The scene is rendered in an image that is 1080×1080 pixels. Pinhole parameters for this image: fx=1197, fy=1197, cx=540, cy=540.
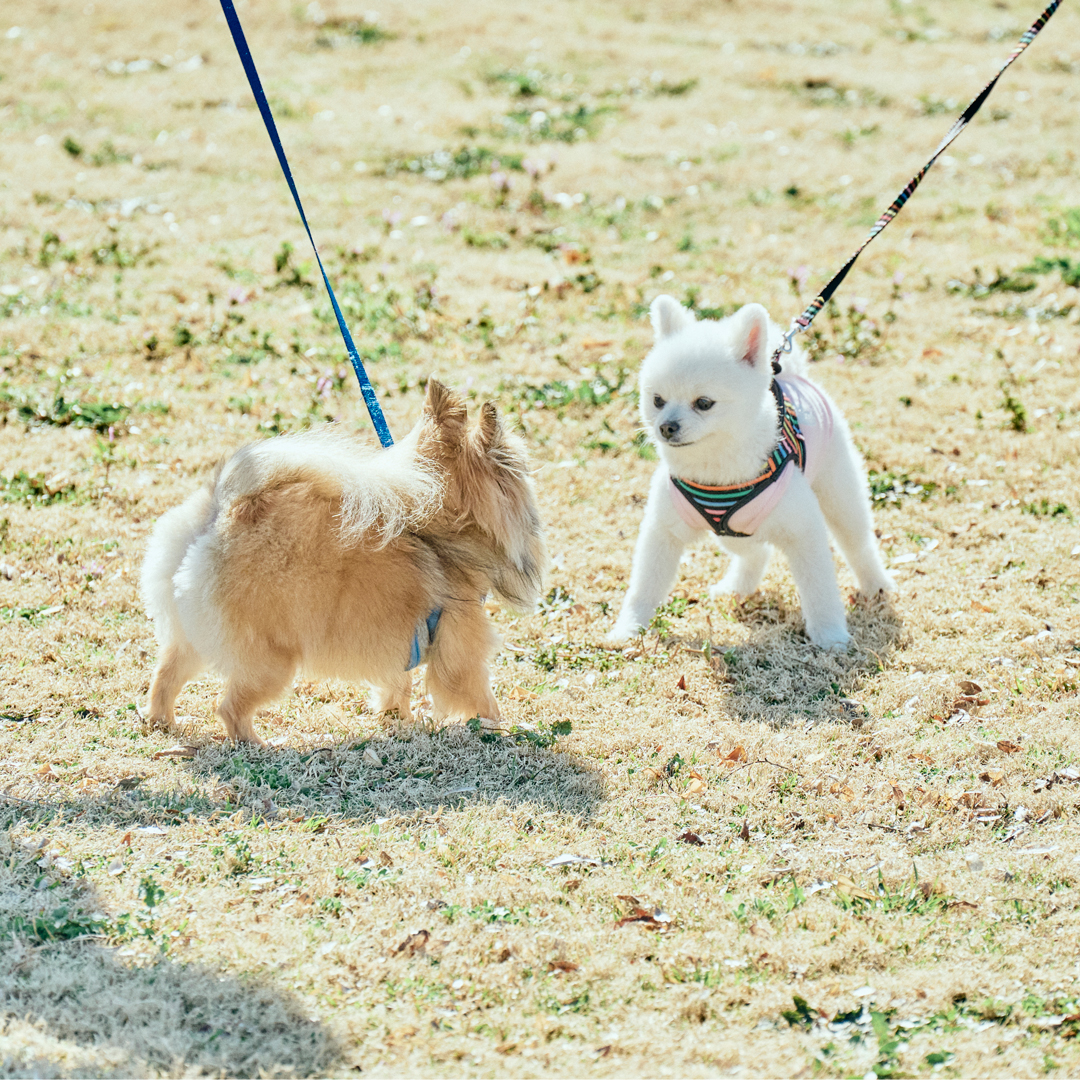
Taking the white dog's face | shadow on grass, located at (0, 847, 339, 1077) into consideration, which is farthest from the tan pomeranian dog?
shadow on grass, located at (0, 847, 339, 1077)

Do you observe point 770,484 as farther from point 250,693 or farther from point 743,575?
point 250,693

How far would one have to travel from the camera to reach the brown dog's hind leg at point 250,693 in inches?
154

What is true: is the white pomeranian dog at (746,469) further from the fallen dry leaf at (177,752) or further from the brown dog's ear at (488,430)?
the fallen dry leaf at (177,752)

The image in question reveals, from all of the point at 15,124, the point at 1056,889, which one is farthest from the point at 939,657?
the point at 15,124

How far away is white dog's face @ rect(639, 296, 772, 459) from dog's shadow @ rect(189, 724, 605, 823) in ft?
4.26

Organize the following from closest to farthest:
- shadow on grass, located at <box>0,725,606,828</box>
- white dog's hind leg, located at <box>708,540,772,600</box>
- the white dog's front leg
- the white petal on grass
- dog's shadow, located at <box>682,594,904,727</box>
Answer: the white petal on grass, shadow on grass, located at <box>0,725,606,828</box>, dog's shadow, located at <box>682,594,904,727</box>, the white dog's front leg, white dog's hind leg, located at <box>708,540,772,600</box>

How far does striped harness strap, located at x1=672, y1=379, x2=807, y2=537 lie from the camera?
4648 millimetres

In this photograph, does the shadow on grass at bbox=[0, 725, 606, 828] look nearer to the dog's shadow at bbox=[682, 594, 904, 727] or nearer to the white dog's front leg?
the dog's shadow at bbox=[682, 594, 904, 727]

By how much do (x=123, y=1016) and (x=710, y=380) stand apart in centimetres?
288

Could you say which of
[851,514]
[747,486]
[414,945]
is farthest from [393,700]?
[851,514]

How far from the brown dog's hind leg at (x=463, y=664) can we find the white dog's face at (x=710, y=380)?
3.33 ft

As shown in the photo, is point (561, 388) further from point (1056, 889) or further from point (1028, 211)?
point (1028, 211)

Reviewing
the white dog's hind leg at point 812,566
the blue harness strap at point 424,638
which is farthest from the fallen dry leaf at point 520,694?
the white dog's hind leg at point 812,566

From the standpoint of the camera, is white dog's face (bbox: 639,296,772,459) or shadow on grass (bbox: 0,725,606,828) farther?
white dog's face (bbox: 639,296,772,459)
